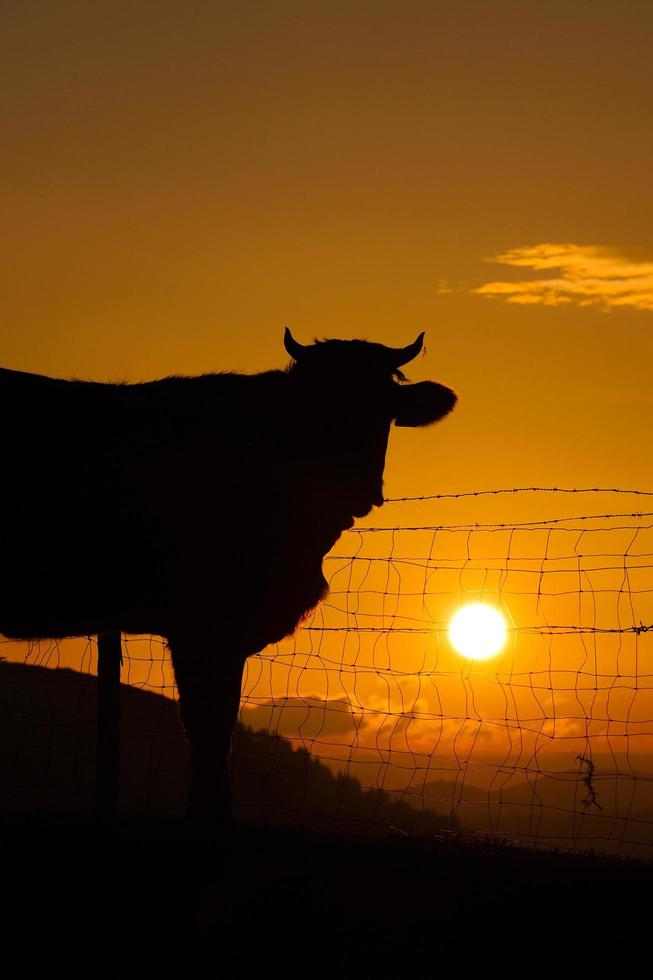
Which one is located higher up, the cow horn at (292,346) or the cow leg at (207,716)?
the cow horn at (292,346)

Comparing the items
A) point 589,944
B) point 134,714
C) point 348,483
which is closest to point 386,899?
point 589,944

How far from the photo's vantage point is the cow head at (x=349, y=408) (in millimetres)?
8258

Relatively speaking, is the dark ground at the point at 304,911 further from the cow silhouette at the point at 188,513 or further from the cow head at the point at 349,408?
the cow head at the point at 349,408

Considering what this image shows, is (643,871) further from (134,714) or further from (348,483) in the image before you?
(134,714)

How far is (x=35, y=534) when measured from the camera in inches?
295

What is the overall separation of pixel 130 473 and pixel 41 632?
1.19 m

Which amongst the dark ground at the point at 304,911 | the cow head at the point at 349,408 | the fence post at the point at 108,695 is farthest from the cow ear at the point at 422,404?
the dark ground at the point at 304,911

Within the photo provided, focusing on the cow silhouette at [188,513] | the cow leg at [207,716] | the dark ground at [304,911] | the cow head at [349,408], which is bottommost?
the dark ground at [304,911]

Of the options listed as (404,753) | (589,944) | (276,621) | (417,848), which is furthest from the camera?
(404,753)

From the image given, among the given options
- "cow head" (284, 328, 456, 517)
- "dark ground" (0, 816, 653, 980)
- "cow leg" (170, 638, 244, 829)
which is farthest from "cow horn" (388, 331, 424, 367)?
"dark ground" (0, 816, 653, 980)

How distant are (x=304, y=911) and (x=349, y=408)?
3.88 metres

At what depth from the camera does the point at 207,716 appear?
7.47 metres

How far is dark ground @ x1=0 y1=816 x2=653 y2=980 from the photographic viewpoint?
5062mm

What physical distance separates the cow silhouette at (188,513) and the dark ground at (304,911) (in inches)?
47.0
